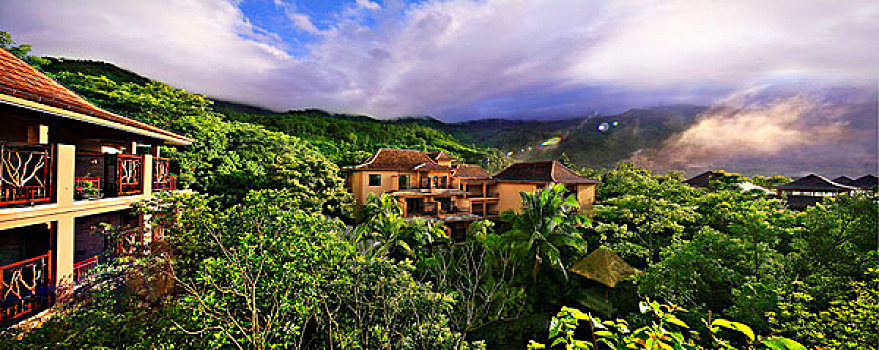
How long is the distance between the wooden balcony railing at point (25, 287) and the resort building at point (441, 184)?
1673 cm

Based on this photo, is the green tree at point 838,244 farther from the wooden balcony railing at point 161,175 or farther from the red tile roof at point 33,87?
the wooden balcony railing at point 161,175

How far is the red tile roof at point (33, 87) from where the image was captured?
530 centimetres

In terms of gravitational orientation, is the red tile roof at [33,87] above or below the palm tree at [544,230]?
above

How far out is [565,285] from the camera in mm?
14141

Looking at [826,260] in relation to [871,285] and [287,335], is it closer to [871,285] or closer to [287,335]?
[871,285]

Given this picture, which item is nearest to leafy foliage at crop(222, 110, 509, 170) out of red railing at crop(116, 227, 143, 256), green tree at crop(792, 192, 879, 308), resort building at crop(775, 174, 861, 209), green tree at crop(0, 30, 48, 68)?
green tree at crop(0, 30, 48, 68)

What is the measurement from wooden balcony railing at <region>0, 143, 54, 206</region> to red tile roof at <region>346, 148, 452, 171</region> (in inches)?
660

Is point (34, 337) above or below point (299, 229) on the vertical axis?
below

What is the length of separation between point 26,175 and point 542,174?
24.4 metres

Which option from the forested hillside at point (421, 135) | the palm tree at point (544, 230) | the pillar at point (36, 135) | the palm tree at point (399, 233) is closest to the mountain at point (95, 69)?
the forested hillside at point (421, 135)

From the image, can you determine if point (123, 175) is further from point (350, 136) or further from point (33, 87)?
point (350, 136)

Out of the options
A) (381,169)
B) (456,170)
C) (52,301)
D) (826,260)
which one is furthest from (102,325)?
(456,170)

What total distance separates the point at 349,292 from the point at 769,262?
1094 cm

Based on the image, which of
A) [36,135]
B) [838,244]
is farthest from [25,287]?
[838,244]
